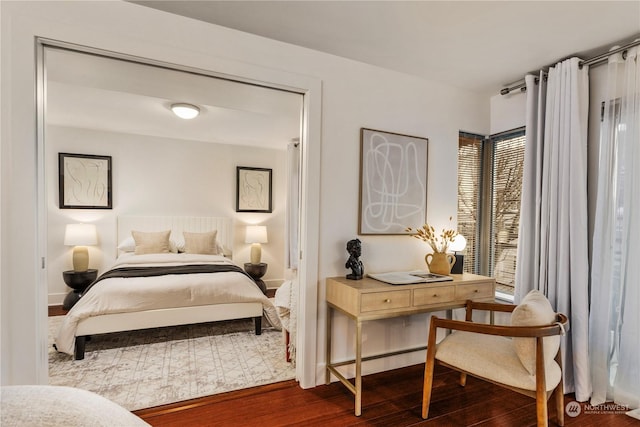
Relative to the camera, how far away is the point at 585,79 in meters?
2.34

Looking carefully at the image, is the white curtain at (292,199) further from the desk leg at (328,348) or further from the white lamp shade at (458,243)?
the white lamp shade at (458,243)

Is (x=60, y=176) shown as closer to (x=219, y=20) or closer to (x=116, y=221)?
(x=116, y=221)

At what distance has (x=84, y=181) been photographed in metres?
4.57

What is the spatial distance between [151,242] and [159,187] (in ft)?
3.07

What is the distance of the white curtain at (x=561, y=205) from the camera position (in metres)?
2.27

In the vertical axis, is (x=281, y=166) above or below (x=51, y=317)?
above

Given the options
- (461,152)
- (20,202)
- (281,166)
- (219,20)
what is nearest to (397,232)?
(461,152)

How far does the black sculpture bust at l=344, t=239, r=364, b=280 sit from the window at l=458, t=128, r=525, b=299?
1329mm

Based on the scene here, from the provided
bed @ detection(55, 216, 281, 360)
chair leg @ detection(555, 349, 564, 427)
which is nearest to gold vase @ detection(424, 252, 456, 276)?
chair leg @ detection(555, 349, 564, 427)

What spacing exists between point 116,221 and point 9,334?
3.45 m

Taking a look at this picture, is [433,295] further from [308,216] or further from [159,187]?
[159,187]

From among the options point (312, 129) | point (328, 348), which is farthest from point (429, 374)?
point (312, 129)

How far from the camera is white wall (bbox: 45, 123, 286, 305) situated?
4.47m

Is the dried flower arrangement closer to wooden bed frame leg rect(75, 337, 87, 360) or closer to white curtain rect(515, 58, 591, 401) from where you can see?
white curtain rect(515, 58, 591, 401)
